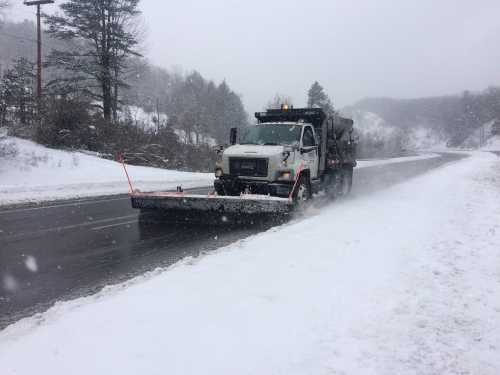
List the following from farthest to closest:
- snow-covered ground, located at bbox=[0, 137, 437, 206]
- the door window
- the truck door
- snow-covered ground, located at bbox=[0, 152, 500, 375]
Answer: snow-covered ground, located at bbox=[0, 137, 437, 206], the door window, the truck door, snow-covered ground, located at bbox=[0, 152, 500, 375]

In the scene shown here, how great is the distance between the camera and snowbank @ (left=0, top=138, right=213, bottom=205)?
14.5 metres

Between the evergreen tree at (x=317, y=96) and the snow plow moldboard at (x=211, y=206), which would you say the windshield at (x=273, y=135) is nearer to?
the snow plow moldboard at (x=211, y=206)

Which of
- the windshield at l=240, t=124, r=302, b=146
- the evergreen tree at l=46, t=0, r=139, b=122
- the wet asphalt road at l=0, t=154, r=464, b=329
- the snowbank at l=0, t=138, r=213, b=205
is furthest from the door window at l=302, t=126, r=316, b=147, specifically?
the evergreen tree at l=46, t=0, r=139, b=122

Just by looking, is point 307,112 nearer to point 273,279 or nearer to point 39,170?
point 273,279

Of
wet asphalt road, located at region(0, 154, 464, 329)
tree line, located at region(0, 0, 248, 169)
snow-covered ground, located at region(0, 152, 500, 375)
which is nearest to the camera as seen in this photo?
snow-covered ground, located at region(0, 152, 500, 375)

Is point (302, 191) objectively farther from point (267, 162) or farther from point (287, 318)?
point (287, 318)

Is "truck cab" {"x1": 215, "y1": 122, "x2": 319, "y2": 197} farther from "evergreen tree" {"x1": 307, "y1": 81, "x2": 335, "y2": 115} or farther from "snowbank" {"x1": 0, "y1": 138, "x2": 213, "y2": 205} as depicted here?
"evergreen tree" {"x1": 307, "y1": 81, "x2": 335, "y2": 115}

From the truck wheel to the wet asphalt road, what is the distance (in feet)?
3.96

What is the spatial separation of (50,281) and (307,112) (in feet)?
29.0

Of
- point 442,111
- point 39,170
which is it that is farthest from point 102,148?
point 442,111

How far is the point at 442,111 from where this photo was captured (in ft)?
630

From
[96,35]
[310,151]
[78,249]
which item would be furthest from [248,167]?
[96,35]

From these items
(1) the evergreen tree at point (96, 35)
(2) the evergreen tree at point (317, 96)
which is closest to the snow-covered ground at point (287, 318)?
(1) the evergreen tree at point (96, 35)

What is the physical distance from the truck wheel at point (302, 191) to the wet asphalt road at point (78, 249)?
1.21 metres
